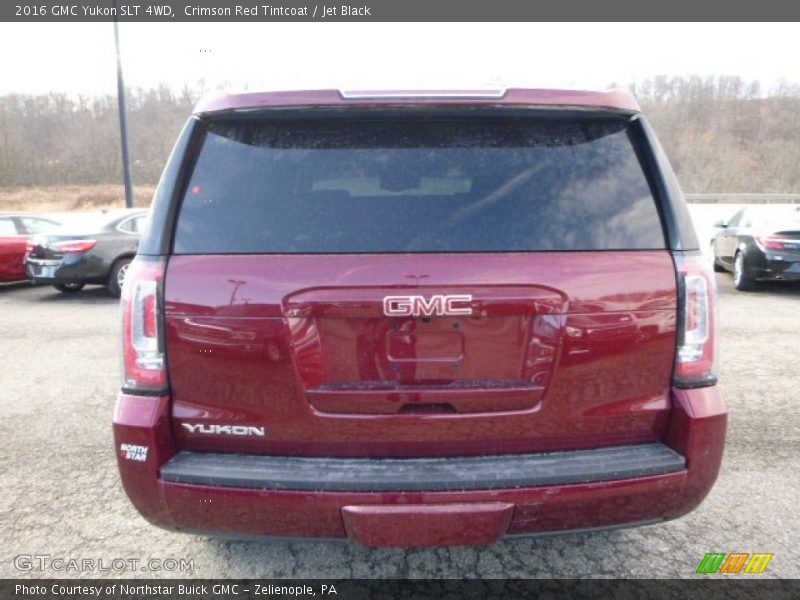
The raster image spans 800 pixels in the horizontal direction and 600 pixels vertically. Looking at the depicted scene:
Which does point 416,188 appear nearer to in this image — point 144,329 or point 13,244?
point 144,329

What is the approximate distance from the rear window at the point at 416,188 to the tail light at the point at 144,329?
139 millimetres

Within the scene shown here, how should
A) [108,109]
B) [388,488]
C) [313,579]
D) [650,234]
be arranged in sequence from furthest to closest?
[108,109]
[313,579]
[650,234]
[388,488]

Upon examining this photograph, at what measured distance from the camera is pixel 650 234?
2.00 meters

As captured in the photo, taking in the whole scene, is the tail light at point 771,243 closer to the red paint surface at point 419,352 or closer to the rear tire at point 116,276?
the red paint surface at point 419,352

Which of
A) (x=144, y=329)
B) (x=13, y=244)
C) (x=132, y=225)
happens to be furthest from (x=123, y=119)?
(x=144, y=329)

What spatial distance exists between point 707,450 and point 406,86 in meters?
1.73

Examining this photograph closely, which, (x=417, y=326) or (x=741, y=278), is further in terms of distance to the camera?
(x=741, y=278)

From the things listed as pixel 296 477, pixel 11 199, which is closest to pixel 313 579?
pixel 296 477

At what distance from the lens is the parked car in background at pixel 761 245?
8638 mm

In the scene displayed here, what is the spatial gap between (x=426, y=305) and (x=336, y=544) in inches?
48.9

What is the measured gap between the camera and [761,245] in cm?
886

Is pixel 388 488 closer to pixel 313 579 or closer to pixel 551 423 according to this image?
pixel 551 423

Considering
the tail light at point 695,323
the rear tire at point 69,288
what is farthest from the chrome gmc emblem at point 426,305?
the rear tire at point 69,288

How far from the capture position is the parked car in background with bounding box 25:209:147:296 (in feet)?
30.5
